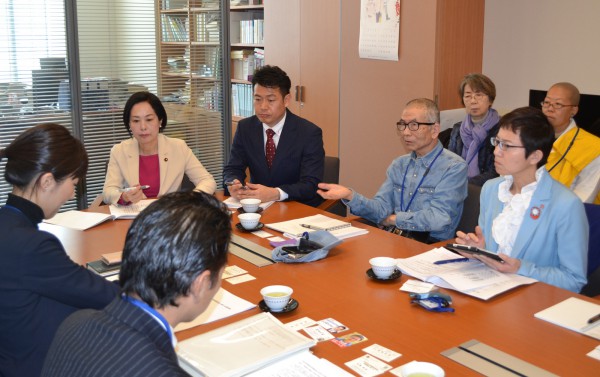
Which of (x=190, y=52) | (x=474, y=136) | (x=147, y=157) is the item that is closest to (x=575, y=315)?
(x=147, y=157)

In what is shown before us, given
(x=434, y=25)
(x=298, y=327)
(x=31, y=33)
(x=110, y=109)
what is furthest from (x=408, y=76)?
(x=298, y=327)

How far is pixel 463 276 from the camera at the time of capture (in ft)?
7.48

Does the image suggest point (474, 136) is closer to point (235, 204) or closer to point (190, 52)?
point (235, 204)

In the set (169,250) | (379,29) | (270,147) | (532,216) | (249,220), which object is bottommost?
(249,220)

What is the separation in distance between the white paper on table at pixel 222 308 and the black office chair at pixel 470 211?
1.58m

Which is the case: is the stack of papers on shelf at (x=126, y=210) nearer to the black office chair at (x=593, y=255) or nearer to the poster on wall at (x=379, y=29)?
the black office chair at (x=593, y=255)

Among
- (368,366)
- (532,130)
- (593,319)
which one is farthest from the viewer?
(532,130)

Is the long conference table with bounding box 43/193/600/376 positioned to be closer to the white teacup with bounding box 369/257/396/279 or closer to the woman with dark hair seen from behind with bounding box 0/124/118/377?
the white teacup with bounding box 369/257/396/279

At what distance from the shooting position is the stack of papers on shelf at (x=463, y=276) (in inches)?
86.3

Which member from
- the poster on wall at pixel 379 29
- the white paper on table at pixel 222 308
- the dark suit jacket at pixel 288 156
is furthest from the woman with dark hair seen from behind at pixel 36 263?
the poster on wall at pixel 379 29

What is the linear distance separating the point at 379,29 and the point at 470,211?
92.0 inches

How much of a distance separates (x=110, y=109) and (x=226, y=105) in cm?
105

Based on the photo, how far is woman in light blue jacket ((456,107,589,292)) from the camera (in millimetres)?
2381

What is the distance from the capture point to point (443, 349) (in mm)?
1804
